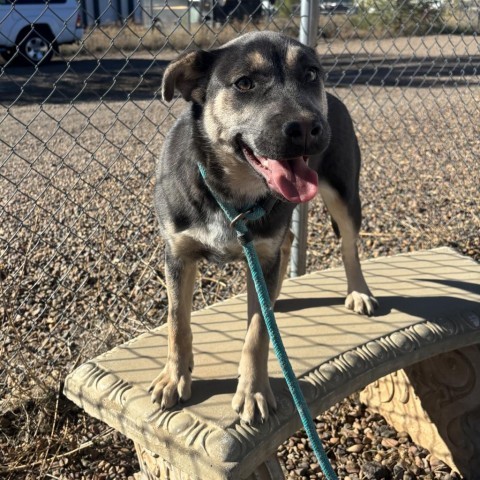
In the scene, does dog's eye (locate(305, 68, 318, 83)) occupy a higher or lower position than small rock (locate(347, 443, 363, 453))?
higher

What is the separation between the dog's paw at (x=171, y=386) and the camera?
250 cm

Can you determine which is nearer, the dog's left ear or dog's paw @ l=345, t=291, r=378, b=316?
the dog's left ear

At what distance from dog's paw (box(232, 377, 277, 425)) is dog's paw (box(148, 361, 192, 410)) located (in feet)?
0.70

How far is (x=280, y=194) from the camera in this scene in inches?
85.2

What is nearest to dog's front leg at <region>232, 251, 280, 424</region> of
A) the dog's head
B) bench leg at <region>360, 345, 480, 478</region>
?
the dog's head

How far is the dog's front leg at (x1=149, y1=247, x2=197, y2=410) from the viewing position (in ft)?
8.29

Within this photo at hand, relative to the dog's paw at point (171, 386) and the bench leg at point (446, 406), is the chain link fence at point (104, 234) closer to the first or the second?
the dog's paw at point (171, 386)

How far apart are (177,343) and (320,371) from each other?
642mm

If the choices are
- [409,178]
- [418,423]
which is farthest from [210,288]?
[409,178]

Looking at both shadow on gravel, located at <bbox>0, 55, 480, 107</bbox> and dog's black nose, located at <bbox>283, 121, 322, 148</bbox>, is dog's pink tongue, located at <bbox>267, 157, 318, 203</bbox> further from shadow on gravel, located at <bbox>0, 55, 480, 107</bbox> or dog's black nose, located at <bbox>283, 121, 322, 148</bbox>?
shadow on gravel, located at <bbox>0, 55, 480, 107</bbox>

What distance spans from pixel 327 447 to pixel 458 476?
69 cm

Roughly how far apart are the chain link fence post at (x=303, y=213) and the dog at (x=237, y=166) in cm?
119

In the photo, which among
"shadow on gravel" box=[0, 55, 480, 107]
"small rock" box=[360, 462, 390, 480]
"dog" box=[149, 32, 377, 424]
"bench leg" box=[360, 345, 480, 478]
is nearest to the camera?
"dog" box=[149, 32, 377, 424]

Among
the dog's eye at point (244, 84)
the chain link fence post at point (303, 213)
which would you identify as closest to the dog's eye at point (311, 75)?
the dog's eye at point (244, 84)
